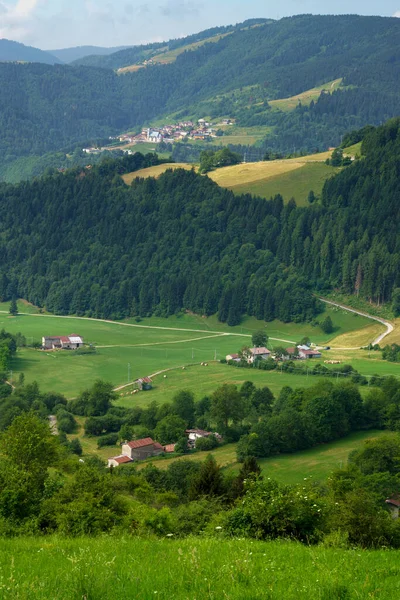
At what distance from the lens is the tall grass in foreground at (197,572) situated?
9156 mm

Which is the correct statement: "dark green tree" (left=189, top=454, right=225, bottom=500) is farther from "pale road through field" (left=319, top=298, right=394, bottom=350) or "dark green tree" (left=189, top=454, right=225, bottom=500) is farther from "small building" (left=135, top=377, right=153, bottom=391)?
"pale road through field" (left=319, top=298, right=394, bottom=350)

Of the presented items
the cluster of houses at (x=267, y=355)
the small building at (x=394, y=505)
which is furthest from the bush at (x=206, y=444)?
the cluster of houses at (x=267, y=355)

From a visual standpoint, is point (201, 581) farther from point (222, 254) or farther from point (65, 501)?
point (222, 254)

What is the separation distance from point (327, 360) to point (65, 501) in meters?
53.5

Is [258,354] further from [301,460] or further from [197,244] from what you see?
[197,244]

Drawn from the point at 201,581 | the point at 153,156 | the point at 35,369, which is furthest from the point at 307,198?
the point at 201,581

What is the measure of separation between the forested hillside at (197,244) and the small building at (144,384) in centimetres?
2596

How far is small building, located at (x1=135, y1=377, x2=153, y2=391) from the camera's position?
6512 cm

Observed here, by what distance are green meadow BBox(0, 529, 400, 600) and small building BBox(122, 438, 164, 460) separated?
3537 cm

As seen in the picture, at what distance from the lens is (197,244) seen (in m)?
109

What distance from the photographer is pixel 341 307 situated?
294 feet

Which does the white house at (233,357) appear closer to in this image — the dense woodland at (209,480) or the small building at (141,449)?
the dense woodland at (209,480)

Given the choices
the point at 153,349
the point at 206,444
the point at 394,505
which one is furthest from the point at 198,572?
the point at 153,349

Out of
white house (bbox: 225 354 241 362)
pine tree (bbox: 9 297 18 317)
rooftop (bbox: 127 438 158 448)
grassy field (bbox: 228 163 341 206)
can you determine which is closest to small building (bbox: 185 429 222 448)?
rooftop (bbox: 127 438 158 448)
